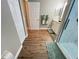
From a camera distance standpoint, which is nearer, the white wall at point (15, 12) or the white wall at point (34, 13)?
the white wall at point (15, 12)

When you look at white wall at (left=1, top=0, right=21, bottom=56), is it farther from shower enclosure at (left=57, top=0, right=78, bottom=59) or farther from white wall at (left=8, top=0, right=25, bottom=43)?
shower enclosure at (left=57, top=0, right=78, bottom=59)

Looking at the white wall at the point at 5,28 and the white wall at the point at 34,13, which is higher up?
the white wall at the point at 5,28

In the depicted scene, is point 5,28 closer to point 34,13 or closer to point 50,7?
point 34,13

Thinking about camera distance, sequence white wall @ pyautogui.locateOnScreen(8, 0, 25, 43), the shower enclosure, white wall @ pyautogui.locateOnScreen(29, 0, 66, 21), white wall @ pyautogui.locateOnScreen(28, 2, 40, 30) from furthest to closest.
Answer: white wall @ pyautogui.locateOnScreen(29, 0, 66, 21) → white wall @ pyautogui.locateOnScreen(28, 2, 40, 30) → the shower enclosure → white wall @ pyautogui.locateOnScreen(8, 0, 25, 43)

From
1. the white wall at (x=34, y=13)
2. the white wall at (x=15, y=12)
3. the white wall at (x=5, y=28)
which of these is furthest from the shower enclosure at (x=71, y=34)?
the white wall at (x=34, y=13)

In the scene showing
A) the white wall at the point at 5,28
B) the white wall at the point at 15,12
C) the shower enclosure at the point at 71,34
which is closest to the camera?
the white wall at the point at 5,28

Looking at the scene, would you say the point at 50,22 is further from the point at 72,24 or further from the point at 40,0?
the point at 72,24

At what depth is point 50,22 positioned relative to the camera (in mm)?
7207

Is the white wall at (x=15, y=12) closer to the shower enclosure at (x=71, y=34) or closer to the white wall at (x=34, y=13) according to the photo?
the shower enclosure at (x=71, y=34)

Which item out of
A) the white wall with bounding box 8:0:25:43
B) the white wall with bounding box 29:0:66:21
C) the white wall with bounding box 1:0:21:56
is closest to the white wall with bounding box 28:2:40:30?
the white wall with bounding box 29:0:66:21

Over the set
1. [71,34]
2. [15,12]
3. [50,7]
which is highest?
[15,12]

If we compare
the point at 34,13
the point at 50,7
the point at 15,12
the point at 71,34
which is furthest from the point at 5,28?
the point at 50,7

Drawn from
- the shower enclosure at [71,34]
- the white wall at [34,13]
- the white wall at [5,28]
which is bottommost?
the white wall at [34,13]

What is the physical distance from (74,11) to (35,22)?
4.24 metres
